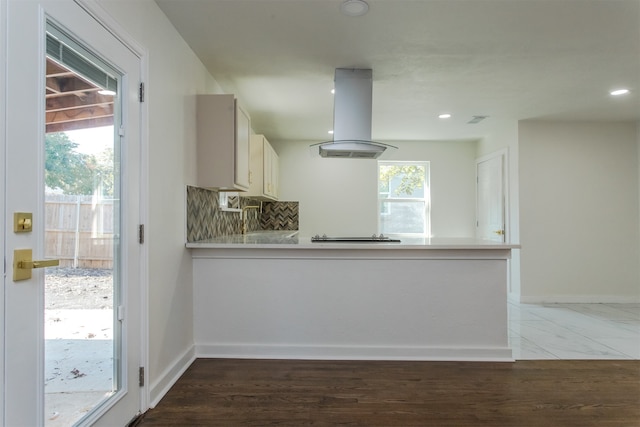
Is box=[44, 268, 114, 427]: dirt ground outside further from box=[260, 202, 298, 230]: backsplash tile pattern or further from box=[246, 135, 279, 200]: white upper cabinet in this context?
box=[260, 202, 298, 230]: backsplash tile pattern

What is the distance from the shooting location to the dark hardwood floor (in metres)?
1.92

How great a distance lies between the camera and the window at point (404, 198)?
6051mm

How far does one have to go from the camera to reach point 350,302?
275 centimetres

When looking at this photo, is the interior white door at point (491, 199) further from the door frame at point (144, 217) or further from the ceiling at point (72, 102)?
the ceiling at point (72, 102)

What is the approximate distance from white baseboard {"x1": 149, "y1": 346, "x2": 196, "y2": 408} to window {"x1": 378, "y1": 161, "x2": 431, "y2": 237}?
4.04 meters

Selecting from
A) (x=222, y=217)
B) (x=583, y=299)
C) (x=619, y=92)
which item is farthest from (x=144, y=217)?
(x=583, y=299)

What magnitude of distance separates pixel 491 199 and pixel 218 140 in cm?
433

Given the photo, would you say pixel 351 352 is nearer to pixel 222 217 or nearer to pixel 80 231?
pixel 222 217

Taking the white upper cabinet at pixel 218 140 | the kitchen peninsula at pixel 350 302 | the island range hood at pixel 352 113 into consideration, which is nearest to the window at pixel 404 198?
the island range hood at pixel 352 113

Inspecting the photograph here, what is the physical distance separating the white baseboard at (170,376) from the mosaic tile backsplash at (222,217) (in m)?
0.86

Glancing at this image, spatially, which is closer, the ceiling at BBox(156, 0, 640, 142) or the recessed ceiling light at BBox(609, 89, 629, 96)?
the ceiling at BBox(156, 0, 640, 142)

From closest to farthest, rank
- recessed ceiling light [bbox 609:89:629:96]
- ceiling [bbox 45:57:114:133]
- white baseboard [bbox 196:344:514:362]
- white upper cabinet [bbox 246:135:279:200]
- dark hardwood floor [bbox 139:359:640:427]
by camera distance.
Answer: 1. ceiling [bbox 45:57:114:133]
2. dark hardwood floor [bbox 139:359:640:427]
3. white baseboard [bbox 196:344:514:362]
4. recessed ceiling light [bbox 609:89:629:96]
5. white upper cabinet [bbox 246:135:279:200]

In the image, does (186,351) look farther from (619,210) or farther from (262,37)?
(619,210)

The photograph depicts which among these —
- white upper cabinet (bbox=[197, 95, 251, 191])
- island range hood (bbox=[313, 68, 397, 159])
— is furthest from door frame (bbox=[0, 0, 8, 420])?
island range hood (bbox=[313, 68, 397, 159])
